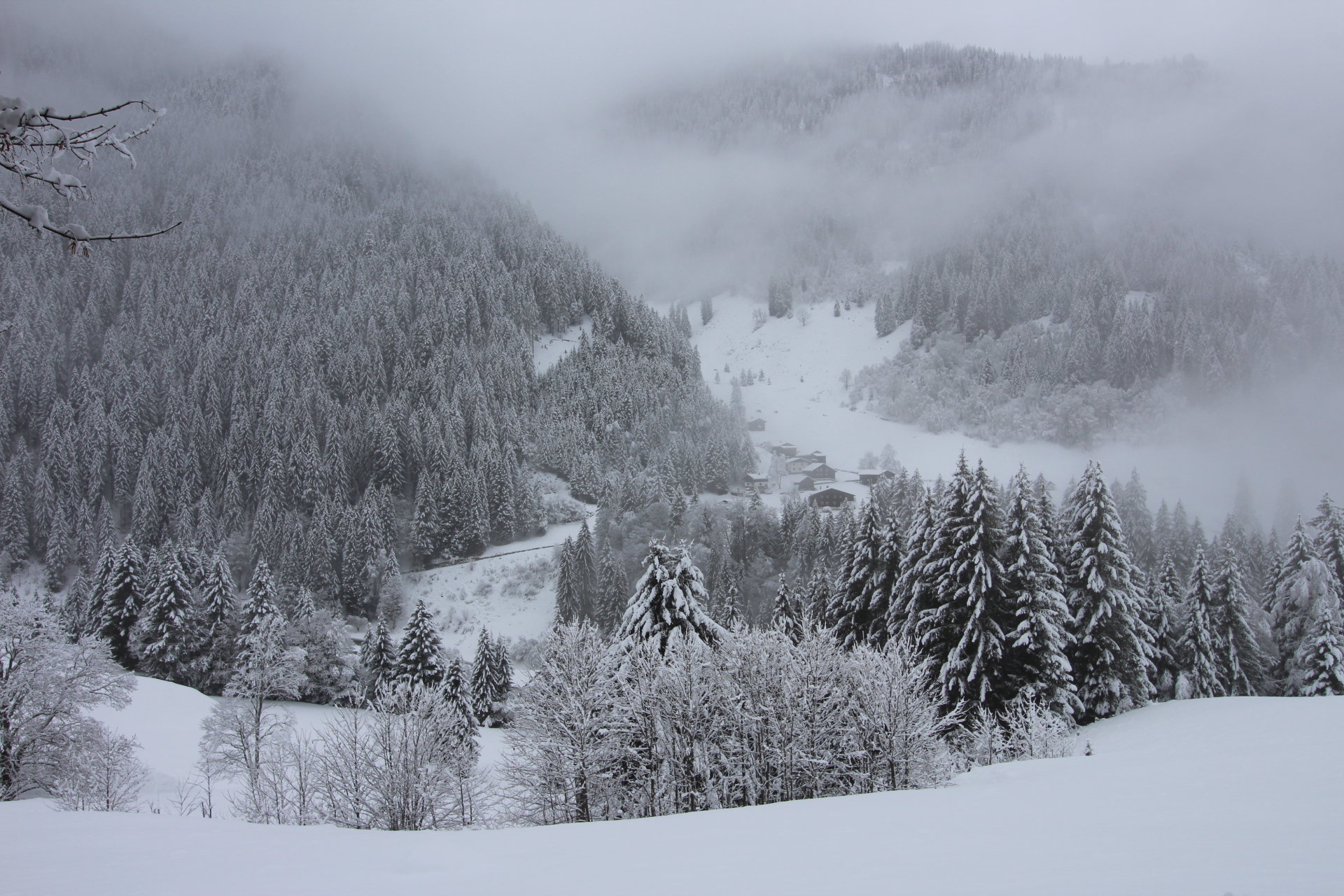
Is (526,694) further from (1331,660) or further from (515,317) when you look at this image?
(515,317)

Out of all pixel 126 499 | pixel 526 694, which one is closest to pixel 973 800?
pixel 526 694

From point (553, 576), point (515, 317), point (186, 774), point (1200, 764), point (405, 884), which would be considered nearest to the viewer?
point (405, 884)

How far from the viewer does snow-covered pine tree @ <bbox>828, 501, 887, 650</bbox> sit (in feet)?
101

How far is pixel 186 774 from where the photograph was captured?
2611 centimetres

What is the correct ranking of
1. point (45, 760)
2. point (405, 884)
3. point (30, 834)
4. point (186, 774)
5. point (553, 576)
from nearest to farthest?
point (405, 884), point (30, 834), point (45, 760), point (186, 774), point (553, 576)

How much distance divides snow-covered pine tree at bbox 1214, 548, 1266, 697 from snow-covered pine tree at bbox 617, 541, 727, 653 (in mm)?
25304

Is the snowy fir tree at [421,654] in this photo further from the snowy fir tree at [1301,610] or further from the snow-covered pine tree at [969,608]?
the snowy fir tree at [1301,610]

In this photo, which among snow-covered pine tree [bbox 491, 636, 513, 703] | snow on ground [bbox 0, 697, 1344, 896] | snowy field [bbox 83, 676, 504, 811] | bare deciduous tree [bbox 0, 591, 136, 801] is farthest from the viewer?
snow-covered pine tree [bbox 491, 636, 513, 703]

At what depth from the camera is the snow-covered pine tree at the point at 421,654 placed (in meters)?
38.4

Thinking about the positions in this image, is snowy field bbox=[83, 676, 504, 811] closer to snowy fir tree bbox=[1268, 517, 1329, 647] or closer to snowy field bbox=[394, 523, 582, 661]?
snowy field bbox=[394, 523, 582, 661]

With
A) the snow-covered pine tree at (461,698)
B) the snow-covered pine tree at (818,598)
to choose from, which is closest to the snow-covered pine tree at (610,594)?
the snow-covered pine tree at (818,598)

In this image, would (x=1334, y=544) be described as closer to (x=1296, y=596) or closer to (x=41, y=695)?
(x=1296, y=596)

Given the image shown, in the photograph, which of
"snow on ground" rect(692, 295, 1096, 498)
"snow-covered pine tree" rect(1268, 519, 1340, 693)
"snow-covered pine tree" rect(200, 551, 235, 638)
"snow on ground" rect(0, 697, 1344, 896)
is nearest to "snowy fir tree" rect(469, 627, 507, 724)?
"snow-covered pine tree" rect(200, 551, 235, 638)

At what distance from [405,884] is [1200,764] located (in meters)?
14.5
